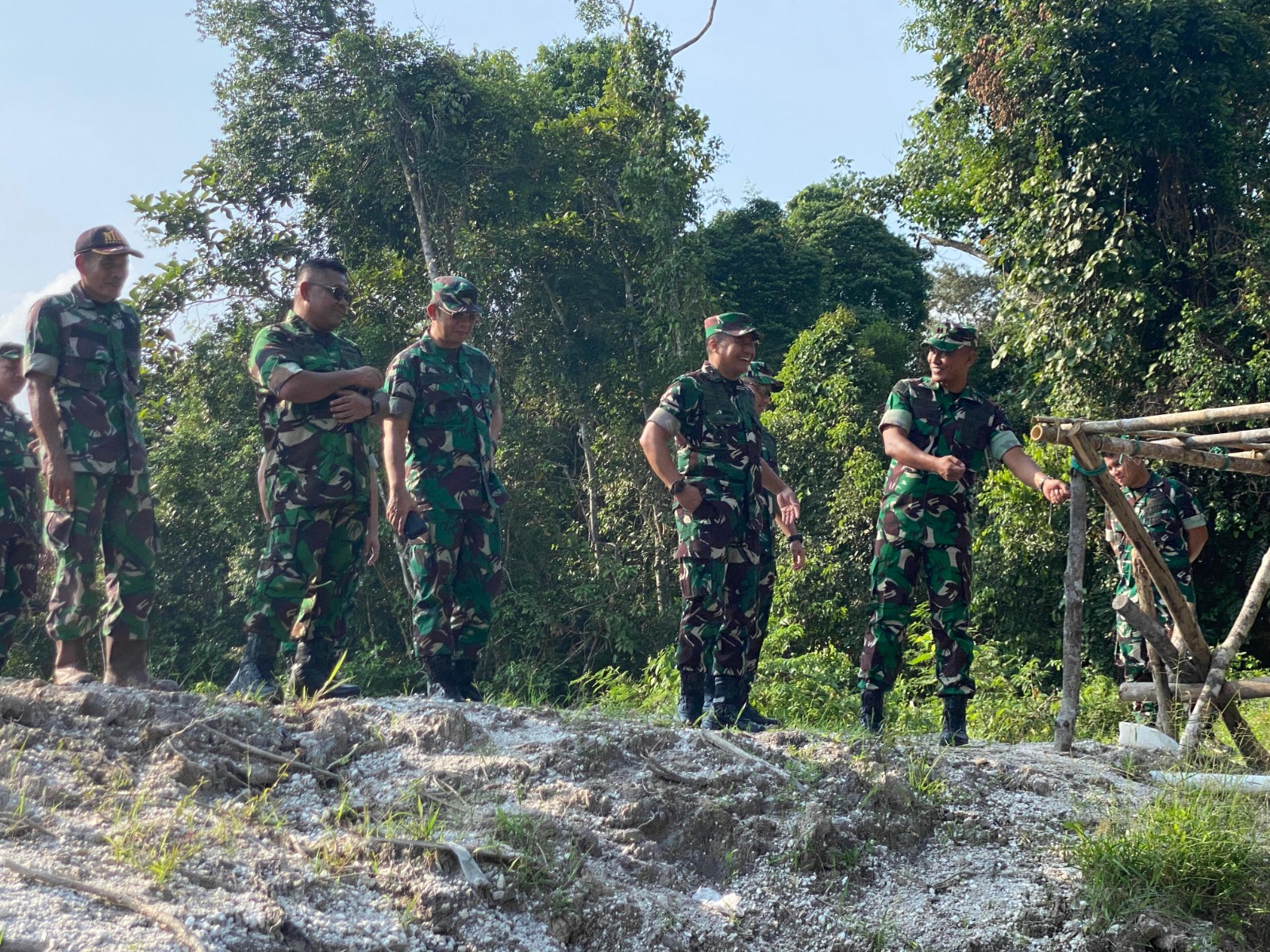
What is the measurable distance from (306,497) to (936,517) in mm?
2550

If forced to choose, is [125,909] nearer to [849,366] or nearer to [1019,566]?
[1019,566]

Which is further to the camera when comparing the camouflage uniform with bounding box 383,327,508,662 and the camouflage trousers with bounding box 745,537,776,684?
the camouflage trousers with bounding box 745,537,776,684

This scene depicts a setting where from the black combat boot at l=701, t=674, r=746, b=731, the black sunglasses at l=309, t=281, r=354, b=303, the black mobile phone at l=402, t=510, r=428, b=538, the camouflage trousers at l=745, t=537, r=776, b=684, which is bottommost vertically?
the black combat boot at l=701, t=674, r=746, b=731

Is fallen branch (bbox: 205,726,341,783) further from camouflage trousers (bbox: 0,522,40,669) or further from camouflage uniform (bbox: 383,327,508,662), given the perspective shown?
camouflage trousers (bbox: 0,522,40,669)

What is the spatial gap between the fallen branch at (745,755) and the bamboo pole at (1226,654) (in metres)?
1.74

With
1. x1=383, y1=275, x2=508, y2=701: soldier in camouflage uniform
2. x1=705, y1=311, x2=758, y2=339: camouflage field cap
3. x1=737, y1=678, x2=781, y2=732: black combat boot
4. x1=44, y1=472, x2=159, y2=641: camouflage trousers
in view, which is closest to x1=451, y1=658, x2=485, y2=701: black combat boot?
x1=383, y1=275, x2=508, y2=701: soldier in camouflage uniform

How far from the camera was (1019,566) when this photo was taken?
38.1ft

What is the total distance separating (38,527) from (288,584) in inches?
76.5

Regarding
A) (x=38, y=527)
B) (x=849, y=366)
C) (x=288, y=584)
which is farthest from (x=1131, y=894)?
(x=849, y=366)

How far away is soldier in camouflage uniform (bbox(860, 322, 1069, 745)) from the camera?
Answer: 4859 millimetres

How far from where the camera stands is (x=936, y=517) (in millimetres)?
4859

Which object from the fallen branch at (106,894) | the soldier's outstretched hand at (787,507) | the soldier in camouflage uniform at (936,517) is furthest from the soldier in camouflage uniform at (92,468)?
the soldier in camouflage uniform at (936,517)

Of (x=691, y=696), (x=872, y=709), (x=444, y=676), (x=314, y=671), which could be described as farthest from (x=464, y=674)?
(x=872, y=709)

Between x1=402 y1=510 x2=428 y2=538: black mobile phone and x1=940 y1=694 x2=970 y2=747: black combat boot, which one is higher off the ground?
x1=402 y1=510 x2=428 y2=538: black mobile phone
